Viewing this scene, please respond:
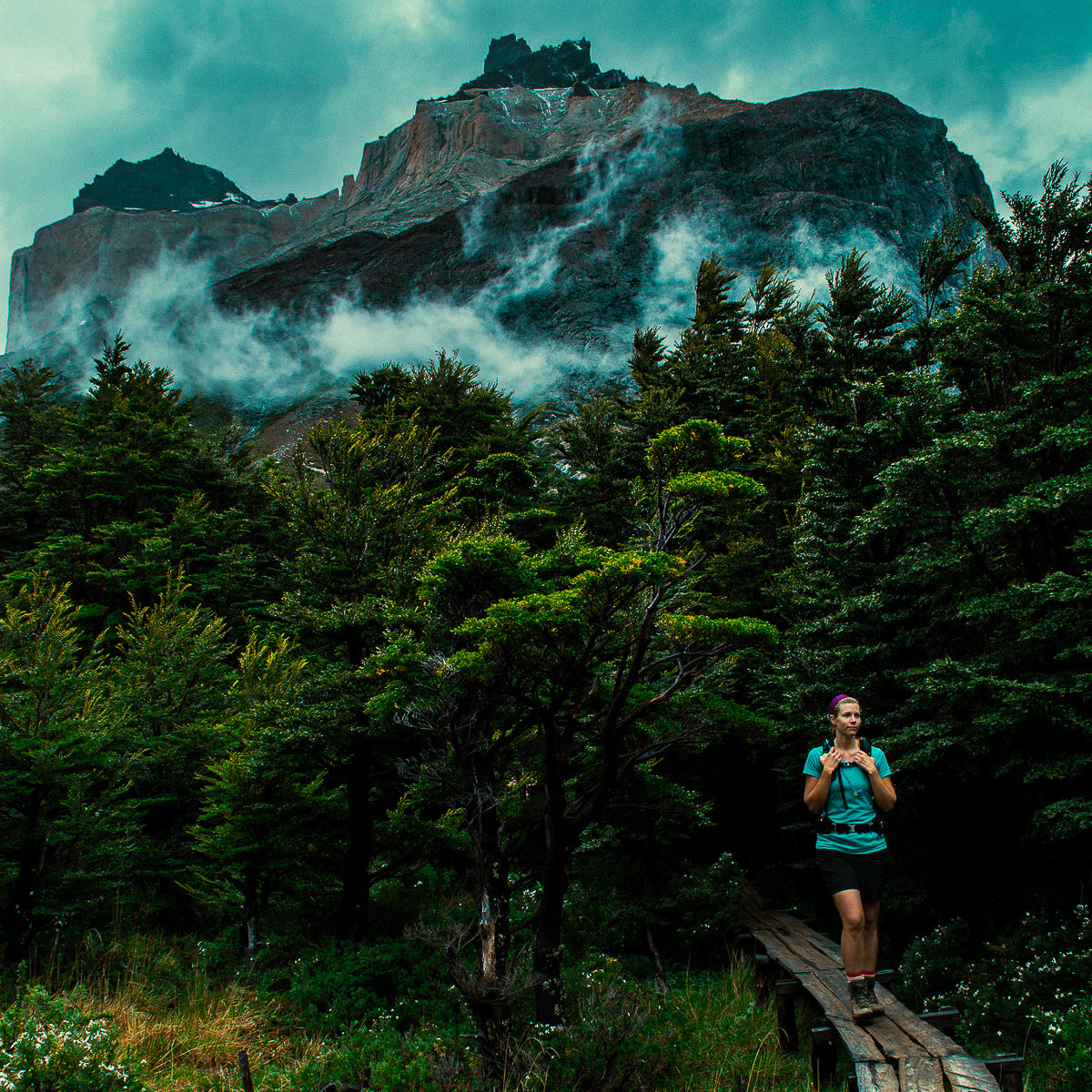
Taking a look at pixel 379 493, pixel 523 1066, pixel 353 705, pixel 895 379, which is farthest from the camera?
pixel 895 379

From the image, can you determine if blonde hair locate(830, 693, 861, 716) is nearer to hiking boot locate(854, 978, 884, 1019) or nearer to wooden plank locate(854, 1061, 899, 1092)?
hiking boot locate(854, 978, 884, 1019)

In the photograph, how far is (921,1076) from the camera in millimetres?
4348

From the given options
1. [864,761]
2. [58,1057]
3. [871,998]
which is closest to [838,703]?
[864,761]

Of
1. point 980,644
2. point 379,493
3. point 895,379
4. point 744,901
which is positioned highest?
point 895,379

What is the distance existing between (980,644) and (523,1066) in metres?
9.24

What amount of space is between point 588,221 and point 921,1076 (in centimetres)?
11384

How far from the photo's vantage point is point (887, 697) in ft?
37.7

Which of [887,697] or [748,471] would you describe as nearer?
[887,697]

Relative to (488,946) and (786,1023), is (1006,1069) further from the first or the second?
(488,946)

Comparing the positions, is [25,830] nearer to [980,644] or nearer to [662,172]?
[980,644]

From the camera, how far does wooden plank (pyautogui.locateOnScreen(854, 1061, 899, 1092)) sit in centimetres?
429

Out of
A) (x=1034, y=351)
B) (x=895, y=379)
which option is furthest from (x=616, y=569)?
(x=895, y=379)

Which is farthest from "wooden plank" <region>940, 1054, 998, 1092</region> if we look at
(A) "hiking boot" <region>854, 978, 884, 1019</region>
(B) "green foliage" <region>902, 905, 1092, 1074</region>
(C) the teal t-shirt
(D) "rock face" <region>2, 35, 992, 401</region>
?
(D) "rock face" <region>2, 35, 992, 401</region>

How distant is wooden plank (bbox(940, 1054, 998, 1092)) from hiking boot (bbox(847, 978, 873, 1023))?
63 cm
